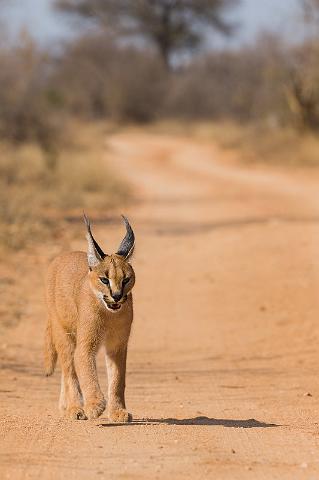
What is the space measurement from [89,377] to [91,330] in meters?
0.27

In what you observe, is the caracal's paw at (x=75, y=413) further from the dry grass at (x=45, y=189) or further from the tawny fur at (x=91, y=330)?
the dry grass at (x=45, y=189)

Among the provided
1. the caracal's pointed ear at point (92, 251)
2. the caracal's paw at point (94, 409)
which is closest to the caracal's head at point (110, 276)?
the caracal's pointed ear at point (92, 251)

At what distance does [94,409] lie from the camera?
614 centimetres

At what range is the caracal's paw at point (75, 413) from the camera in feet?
21.0

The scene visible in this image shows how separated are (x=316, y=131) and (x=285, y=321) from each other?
2422 cm

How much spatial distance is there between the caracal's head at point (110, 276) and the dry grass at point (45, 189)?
30.2 feet

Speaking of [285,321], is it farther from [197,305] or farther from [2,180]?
[2,180]

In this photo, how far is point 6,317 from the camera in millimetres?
10844

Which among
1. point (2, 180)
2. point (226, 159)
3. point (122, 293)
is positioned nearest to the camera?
point (122, 293)

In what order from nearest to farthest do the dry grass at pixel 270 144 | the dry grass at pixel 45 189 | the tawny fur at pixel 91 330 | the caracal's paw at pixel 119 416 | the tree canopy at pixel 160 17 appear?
1. the tawny fur at pixel 91 330
2. the caracal's paw at pixel 119 416
3. the dry grass at pixel 45 189
4. the dry grass at pixel 270 144
5. the tree canopy at pixel 160 17

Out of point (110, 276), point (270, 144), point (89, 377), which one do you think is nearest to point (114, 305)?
point (110, 276)

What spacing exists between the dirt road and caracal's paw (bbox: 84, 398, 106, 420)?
3.0 inches

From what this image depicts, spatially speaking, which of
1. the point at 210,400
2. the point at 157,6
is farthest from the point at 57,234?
the point at 157,6

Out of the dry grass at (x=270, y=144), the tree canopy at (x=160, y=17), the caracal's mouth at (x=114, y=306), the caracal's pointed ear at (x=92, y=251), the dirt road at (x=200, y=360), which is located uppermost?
the caracal's pointed ear at (x=92, y=251)
